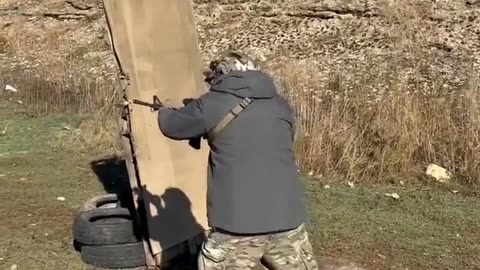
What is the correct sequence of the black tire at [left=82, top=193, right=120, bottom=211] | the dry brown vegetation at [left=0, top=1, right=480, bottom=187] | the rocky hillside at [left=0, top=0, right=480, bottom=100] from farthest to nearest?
the rocky hillside at [left=0, top=0, right=480, bottom=100] < the dry brown vegetation at [left=0, top=1, right=480, bottom=187] < the black tire at [left=82, top=193, right=120, bottom=211]

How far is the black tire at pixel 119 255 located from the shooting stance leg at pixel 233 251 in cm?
158

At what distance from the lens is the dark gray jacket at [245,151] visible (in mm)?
4191

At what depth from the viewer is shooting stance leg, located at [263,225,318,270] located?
14.2 feet

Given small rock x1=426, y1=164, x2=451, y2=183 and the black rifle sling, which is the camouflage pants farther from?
small rock x1=426, y1=164, x2=451, y2=183

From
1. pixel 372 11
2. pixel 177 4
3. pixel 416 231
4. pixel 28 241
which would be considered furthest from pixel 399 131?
pixel 372 11

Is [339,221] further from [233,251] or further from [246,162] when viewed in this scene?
[246,162]

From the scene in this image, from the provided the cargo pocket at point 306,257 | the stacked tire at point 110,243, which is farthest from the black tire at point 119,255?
the cargo pocket at point 306,257

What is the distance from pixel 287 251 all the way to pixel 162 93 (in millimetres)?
2182

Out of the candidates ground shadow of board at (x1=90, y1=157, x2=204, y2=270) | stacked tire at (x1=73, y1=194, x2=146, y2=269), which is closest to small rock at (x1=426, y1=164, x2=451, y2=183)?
ground shadow of board at (x1=90, y1=157, x2=204, y2=270)

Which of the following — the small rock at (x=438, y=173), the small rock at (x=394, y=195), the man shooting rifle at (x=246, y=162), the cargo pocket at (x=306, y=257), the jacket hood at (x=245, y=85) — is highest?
the jacket hood at (x=245, y=85)

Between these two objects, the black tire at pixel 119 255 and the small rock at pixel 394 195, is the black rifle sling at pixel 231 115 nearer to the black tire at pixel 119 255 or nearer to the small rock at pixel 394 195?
the black tire at pixel 119 255

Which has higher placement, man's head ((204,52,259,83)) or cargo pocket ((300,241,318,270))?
man's head ((204,52,259,83))

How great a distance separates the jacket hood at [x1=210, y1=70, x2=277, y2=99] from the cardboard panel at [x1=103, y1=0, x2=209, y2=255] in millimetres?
1799

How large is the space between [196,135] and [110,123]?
18.0 ft
